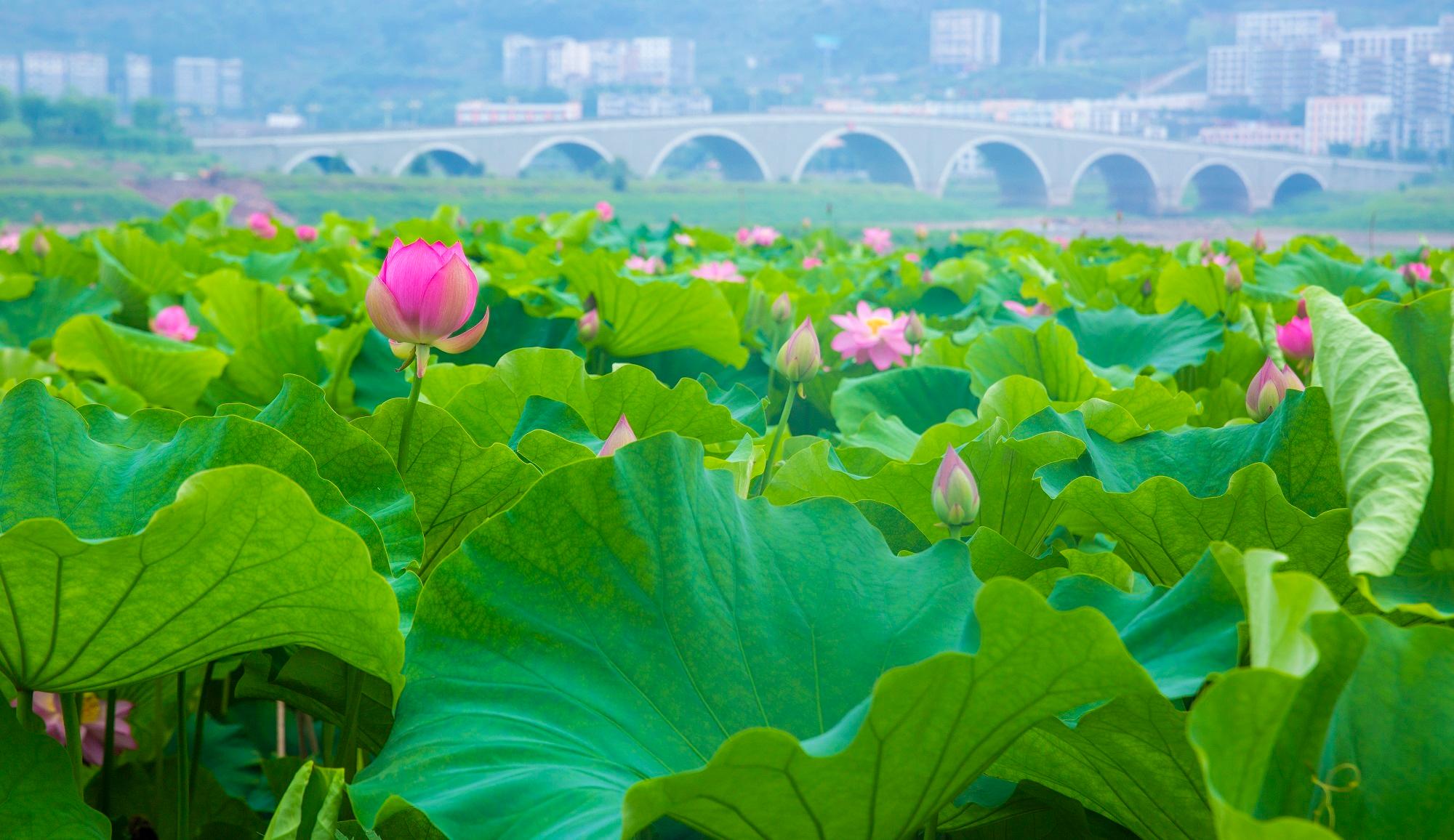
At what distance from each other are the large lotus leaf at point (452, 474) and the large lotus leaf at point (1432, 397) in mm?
Answer: 340

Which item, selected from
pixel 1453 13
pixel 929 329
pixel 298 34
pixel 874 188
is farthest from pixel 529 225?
pixel 298 34

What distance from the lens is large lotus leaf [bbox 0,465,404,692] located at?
1.09ft

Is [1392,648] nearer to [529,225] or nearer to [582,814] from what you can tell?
[582,814]

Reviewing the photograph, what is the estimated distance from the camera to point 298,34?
67.3 metres

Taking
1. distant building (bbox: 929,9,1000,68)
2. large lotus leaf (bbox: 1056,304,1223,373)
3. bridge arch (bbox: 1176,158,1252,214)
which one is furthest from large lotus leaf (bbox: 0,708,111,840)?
distant building (bbox: 929,9,1000,68)

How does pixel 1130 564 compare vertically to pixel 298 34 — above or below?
below

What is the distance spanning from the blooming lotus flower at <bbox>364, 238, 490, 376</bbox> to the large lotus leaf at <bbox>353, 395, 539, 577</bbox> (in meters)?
0.03

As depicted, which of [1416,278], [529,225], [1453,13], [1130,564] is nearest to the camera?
[1130,564]

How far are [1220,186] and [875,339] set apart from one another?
99.7 feet

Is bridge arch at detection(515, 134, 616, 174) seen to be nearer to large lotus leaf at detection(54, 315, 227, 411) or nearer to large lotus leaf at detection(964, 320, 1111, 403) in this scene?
large lotus leaf at detection(54, 315, 227, 411)

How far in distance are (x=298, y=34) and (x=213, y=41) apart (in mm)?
6502

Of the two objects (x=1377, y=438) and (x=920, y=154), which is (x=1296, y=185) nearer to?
(x=920, y=154)

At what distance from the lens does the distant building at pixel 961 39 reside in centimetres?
7050

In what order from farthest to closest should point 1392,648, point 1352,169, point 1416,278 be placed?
1. point 1352,169
2. point 1416,278
3. point 1392,648
